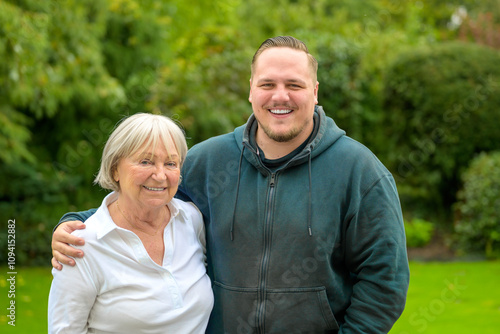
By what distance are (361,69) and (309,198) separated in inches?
429

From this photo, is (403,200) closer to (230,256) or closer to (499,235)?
(499,235)

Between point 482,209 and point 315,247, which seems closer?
point 315,247

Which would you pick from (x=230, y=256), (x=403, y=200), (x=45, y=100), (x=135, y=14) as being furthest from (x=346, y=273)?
(x=403, y=200)

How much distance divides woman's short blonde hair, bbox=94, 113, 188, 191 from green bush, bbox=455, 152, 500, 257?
24.4 feet

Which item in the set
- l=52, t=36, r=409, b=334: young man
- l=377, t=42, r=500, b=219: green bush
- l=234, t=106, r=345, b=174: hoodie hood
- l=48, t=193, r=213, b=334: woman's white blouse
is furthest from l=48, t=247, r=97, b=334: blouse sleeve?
l=377, t=42, r=500, b=219: green bush

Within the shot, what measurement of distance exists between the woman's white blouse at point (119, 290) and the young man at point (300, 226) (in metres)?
0.15

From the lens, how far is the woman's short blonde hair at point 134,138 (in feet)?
8.38

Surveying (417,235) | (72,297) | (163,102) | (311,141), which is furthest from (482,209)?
(72,297)

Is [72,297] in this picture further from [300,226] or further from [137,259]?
[300,226]

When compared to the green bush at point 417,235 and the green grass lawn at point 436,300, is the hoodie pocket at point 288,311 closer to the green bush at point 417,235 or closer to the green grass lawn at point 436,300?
the green grass lawn at point 436,300

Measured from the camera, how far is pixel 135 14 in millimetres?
9641

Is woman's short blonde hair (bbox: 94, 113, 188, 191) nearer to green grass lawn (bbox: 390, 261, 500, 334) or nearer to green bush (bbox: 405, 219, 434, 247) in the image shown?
green grass lawn (bbox: 390, 261, 500, 334)

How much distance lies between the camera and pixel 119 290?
97.7 inches

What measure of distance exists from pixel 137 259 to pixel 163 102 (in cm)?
703
